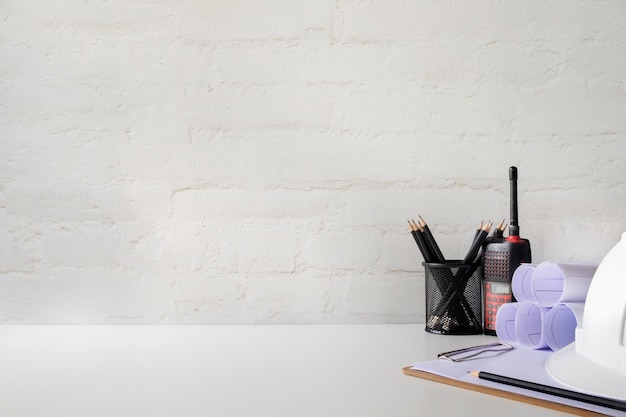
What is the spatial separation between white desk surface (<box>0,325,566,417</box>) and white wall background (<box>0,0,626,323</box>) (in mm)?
107

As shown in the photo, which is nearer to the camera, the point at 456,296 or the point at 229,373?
the point at 229,373

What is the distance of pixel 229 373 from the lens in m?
0.86

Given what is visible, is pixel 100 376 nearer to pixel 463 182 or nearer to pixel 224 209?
pixel 224 209

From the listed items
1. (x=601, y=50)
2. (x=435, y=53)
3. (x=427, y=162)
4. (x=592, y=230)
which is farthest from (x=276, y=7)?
(x=592, y=230)

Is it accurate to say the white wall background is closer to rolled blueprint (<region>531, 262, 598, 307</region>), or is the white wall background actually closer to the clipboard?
rolled blueprint (<region>531, 262, 598, 307</region>)

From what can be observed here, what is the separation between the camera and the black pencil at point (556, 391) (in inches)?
25.0

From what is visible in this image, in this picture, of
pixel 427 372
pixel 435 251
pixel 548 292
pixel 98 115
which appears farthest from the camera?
pixel 98 115

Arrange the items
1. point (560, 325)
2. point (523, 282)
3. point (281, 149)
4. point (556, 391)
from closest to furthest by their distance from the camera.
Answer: point (556, 391), point (560, 325), point (523, 282), point (281, 149)

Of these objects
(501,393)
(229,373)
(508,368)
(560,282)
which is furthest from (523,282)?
(229,373)

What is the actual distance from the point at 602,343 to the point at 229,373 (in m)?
0.47

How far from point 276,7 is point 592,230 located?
→ 2.65ft

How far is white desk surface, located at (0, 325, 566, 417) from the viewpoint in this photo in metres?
0.70

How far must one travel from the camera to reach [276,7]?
4.33 ft

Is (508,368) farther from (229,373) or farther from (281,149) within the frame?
(281,149)
